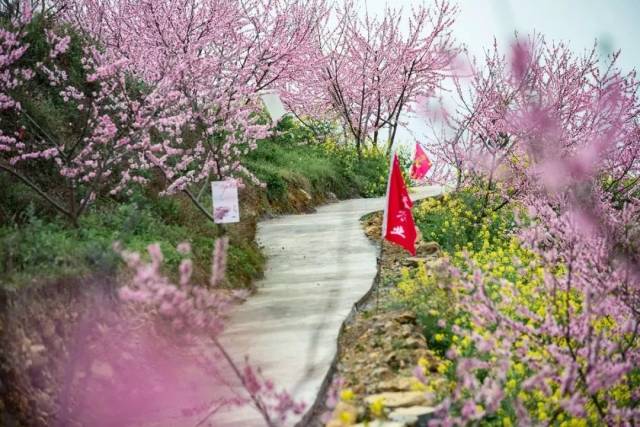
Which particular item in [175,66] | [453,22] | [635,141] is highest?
[453,22]

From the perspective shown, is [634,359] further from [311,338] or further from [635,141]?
[635,141]

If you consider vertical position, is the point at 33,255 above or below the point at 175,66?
below

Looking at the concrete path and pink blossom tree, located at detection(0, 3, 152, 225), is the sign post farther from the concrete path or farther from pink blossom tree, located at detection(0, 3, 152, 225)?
pink blossom tree, located at detection(0, 3, 152, 225)

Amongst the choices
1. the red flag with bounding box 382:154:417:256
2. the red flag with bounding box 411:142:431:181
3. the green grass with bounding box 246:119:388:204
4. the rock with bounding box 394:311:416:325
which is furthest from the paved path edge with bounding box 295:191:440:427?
the red flag with bounding box 411:142:431:181

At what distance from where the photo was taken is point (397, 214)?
844 cm

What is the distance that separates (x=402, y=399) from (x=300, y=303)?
8.21ft

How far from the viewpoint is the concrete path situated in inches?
235

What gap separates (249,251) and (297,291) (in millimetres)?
1417

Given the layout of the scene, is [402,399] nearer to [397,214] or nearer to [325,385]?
[325,385]

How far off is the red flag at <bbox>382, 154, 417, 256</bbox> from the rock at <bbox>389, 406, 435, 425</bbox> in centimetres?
309

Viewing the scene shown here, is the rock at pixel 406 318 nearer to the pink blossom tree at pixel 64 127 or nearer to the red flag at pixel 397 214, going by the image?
the red flag at pixel 397 214

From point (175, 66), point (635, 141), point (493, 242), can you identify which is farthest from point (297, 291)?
point (635, 141)

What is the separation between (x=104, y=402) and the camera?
17.3 ft

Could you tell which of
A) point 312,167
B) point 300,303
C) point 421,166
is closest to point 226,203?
point 300,303
